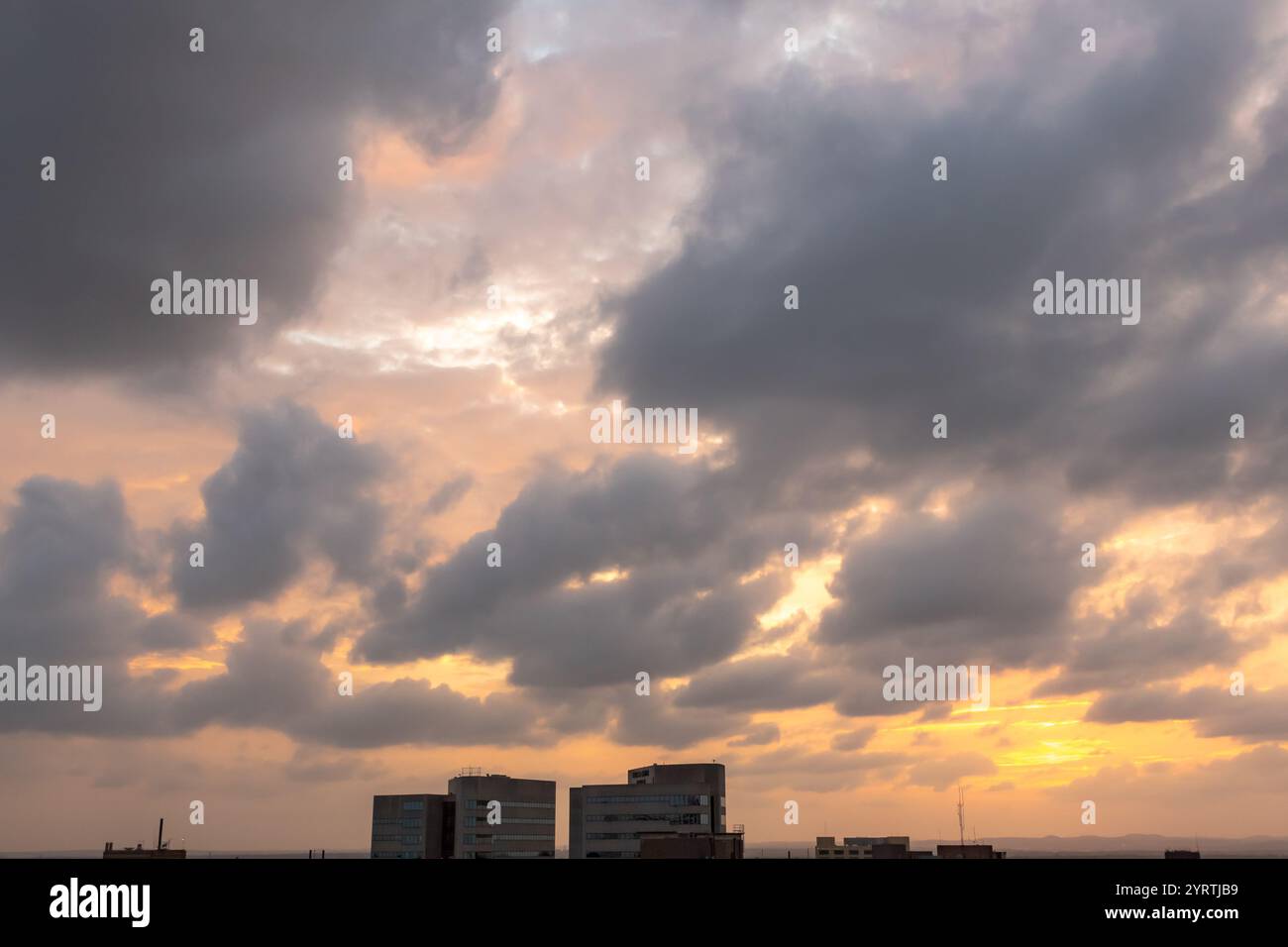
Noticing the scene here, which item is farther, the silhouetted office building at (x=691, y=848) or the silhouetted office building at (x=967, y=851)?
the silhouetted office building at (x=967, y=851)

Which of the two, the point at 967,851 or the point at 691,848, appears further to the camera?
the point at 967,851

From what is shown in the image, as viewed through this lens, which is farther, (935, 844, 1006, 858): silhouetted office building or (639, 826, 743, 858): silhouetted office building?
(935, 844, 1006, 858): silhouetted office building
